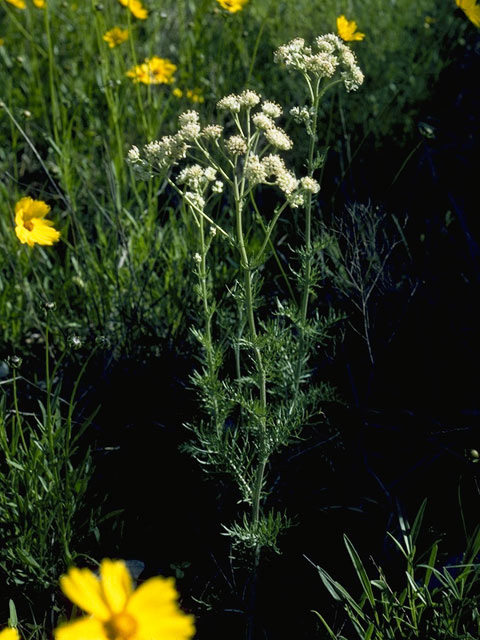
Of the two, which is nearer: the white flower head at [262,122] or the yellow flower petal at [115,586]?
the yellow flower petal at [115,586]

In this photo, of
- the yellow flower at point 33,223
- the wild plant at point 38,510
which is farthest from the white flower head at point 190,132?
the yellow flower at point 33,223

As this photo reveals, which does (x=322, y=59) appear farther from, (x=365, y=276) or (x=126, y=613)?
(x=126, y=613)

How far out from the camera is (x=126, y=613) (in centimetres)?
64

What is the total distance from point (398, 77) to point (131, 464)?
2.43 metres

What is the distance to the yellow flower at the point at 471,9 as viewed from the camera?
1774 millimetres

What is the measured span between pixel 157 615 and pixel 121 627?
36 millimetres

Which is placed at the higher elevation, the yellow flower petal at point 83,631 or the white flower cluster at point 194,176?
the white flower cluster at point 194,176

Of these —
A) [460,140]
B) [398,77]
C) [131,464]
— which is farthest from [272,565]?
[398,77]

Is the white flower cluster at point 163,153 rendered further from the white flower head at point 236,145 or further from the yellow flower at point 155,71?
the yellow flower at point 155,71

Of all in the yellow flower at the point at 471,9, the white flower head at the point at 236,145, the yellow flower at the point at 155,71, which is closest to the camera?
the white flower head at the point at 236,145

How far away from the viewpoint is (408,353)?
1760 millimetres

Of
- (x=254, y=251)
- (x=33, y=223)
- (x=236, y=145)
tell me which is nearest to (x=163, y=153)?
(x=236, y=145)

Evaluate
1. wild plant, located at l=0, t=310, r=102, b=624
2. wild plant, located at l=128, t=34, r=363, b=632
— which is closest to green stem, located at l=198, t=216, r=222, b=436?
wild plant, located at l=128, t=34, r=363, b=632

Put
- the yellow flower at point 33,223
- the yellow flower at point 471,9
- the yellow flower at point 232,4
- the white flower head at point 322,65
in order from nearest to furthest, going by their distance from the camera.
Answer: the white flower head at point 322,65 < the yellow flower at point 33,223 < the yellow flower at point 471,9 < the yellow flower at point 232,4
